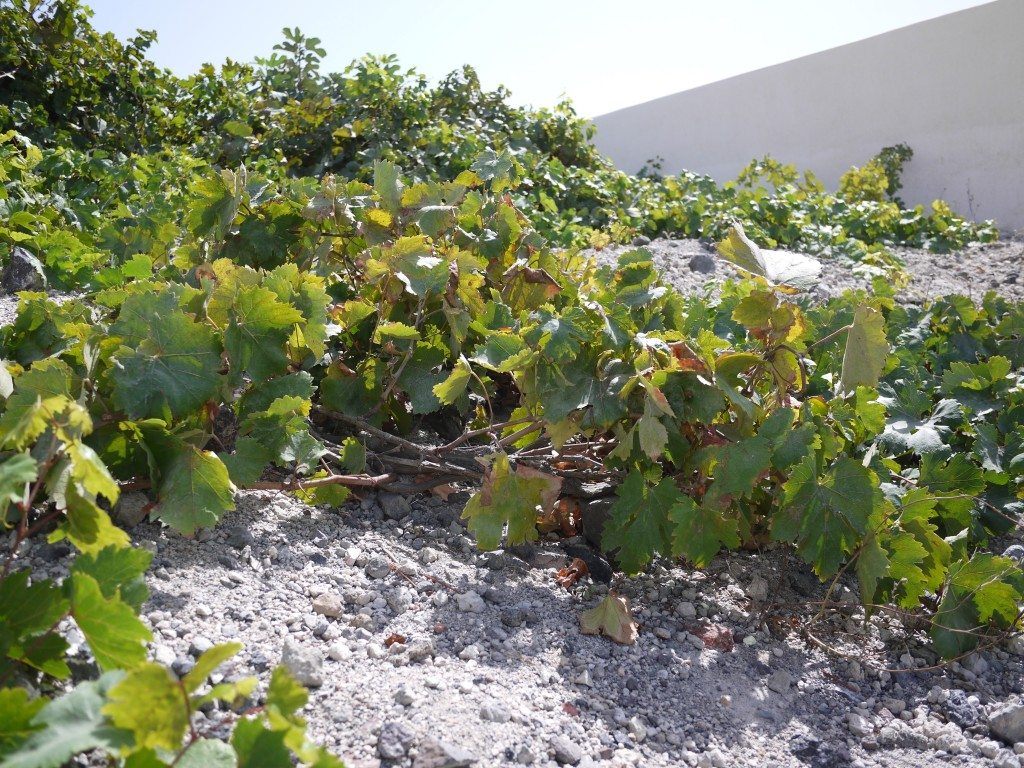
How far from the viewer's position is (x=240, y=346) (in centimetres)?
158

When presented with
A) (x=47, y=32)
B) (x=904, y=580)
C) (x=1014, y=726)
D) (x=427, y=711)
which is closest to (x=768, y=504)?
(x=904, y=580)

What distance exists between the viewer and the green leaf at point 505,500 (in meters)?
1.61

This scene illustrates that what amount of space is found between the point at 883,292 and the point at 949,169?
27.4 ft

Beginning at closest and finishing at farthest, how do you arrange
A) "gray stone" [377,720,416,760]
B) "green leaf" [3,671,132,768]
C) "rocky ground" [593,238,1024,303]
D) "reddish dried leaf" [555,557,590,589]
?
1. "green leaf" [3,671,132,768]
2. "gray stone" [377,720,416,760]
3. "reddish dried leaf" [555,557,590,589]
4. "rocky ground" [593,238,1024,303]

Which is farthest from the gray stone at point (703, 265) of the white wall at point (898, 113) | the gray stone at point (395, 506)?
the white wall at point (898, 113)

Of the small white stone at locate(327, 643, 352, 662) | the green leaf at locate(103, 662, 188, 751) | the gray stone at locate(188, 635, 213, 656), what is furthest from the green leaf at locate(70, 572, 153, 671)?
the small white stone at locate(327, 643, 352, 662)

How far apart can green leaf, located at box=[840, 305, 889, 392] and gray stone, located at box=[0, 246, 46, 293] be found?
8.49 ft

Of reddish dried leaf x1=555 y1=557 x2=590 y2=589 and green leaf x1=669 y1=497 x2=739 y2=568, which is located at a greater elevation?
green leaf x1=669 y1=497 x2=739 y2=568

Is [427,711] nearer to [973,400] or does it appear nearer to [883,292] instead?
[973,400]

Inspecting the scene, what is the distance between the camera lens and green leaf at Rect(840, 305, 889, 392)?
1.63 meters

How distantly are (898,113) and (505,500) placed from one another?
1058cm

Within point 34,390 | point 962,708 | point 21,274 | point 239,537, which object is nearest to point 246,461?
point 239,537

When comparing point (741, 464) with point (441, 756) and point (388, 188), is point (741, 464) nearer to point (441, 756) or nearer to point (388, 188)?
point (441, 756)

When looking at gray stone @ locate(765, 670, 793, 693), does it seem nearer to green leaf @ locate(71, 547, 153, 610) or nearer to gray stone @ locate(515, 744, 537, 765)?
gray stone @ locate(515, 744, 537, 765)
